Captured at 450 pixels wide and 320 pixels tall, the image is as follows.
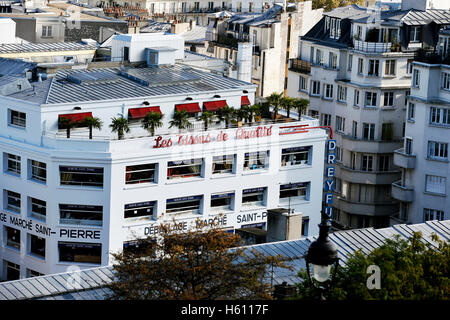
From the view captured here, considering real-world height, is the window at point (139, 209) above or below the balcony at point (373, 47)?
below

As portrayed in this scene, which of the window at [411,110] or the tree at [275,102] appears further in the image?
the window at [411,110]

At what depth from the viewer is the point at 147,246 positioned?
72688mm

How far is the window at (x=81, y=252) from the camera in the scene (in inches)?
4122

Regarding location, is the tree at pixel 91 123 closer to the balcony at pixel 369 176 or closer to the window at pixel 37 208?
the window at pixel 37 208

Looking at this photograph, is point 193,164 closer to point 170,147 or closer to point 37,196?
point 170,147

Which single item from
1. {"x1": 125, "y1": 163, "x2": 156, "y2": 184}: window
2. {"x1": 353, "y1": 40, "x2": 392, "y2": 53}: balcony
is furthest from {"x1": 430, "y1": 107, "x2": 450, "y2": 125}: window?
{"x1": 125, "y1": 163, "x2": 156, "y2": 184}: window

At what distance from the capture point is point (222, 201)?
364 ft

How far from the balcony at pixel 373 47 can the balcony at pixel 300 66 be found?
11.4 metres

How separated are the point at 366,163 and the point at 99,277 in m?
60.5

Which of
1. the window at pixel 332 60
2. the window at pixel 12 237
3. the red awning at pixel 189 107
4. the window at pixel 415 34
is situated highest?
the window at pixel 415 34

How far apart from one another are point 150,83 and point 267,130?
11922 mm

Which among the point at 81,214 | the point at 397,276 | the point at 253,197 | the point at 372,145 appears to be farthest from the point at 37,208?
the point at 397,276

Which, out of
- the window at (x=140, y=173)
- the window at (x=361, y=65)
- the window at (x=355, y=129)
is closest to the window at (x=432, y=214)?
the window at (x=355, y=129)

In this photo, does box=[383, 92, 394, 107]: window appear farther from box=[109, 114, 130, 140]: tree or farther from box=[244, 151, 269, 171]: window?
box=[109, 114, 130, 140]: tree
